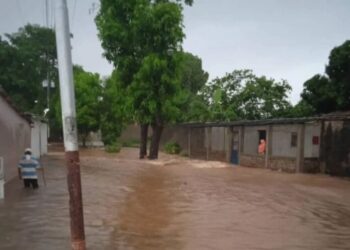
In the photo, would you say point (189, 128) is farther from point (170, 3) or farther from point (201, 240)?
point (201, 240)

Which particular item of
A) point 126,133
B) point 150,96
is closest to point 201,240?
point 150,96

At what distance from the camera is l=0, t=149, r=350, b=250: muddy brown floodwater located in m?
9.70

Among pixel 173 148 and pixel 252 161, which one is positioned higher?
pixel 252 161

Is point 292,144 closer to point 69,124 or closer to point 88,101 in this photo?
point 69,124

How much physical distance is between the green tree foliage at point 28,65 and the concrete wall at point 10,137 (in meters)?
28.4

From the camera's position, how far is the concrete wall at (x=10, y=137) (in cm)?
1766

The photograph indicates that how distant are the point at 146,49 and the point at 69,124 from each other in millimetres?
25379

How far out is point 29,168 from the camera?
16.3 meters

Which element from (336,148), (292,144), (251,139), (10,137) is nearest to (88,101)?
(251,139)

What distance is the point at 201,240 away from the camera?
9.88m

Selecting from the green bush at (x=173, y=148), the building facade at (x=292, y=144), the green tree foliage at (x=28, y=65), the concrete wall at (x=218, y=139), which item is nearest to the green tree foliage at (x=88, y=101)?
the green tree foliage at (x=28, y=65)

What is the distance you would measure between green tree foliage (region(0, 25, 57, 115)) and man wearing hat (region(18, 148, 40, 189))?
A: 33.9 metres

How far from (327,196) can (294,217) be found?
4663 millimetres

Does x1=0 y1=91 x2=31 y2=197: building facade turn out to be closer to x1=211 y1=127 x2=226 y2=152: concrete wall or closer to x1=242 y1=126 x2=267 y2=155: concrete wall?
x1=242 y1=126 x2=267 y2=155: concrete wall
